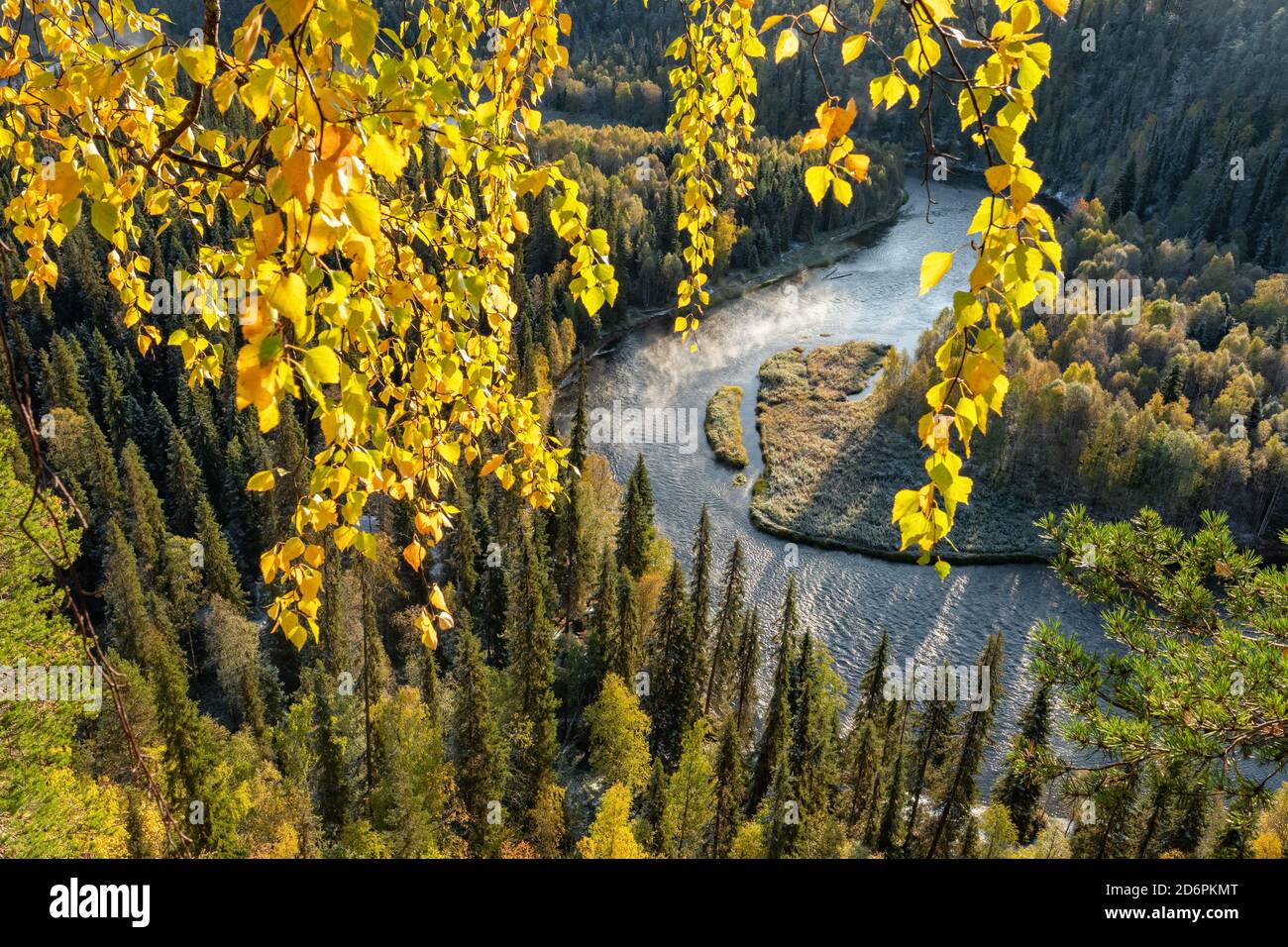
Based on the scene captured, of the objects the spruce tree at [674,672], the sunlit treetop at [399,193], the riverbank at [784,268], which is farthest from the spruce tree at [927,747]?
the riverbank at [784,268]

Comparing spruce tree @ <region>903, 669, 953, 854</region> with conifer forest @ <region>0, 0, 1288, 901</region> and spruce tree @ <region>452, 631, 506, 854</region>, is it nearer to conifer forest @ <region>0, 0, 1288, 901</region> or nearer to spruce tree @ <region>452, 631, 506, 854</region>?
conifer forest @ <region>0, 0, 1288, 901</region>

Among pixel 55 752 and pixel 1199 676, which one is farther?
pixel 55 752

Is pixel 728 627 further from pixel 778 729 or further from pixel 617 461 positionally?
pixel 617 461

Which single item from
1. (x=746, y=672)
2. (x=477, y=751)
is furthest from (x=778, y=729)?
(x=477, y=751)
